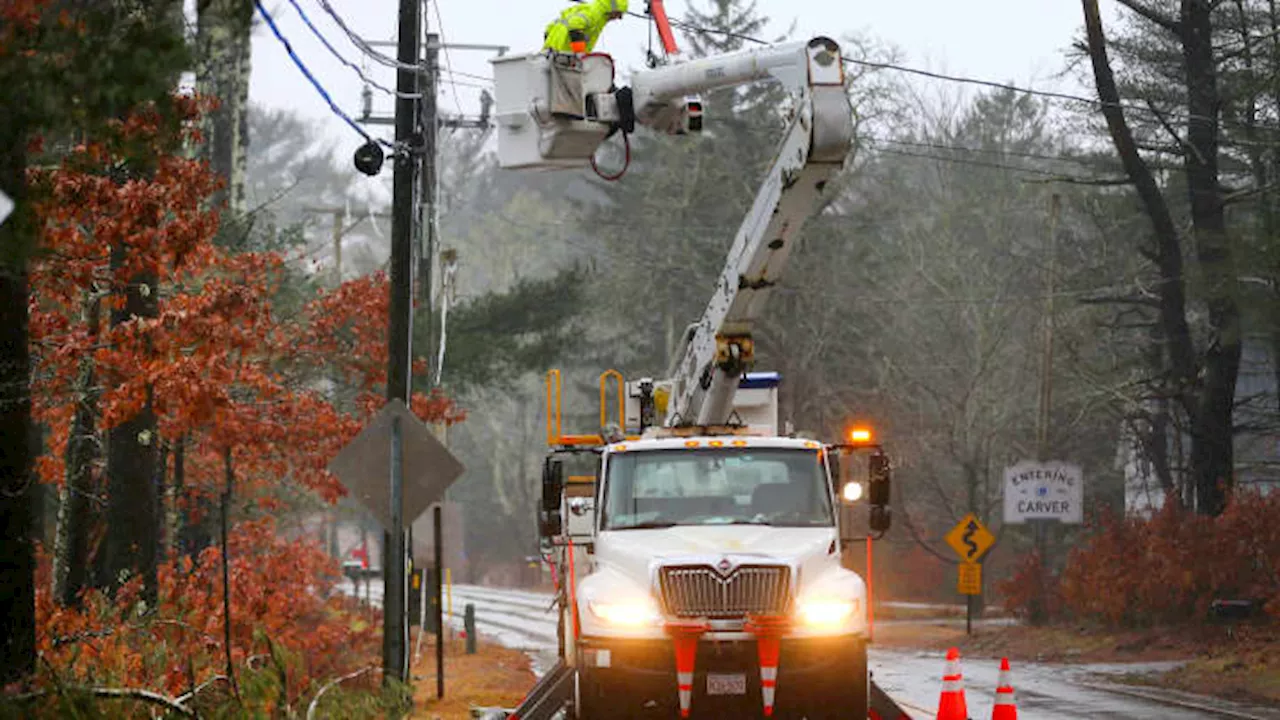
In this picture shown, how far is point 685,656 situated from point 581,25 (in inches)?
284

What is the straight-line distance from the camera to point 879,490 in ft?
53.1

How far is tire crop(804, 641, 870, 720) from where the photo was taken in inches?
603

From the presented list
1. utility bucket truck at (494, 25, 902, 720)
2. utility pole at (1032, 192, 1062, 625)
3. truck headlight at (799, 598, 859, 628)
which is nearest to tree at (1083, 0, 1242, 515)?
utility pole at (1032, 192, 1062, 625)

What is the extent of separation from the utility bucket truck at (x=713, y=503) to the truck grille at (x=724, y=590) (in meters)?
0.01

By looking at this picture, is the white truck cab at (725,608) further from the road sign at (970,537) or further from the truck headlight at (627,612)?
the road sign at (970,537)

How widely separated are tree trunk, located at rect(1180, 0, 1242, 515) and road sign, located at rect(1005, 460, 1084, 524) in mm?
2601

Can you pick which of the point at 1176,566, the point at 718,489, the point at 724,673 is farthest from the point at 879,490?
the point at 1176,566

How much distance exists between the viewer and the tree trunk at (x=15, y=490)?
12.9m

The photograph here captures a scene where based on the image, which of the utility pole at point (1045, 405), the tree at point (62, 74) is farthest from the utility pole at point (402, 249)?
the utility pole at point (1045, 405)

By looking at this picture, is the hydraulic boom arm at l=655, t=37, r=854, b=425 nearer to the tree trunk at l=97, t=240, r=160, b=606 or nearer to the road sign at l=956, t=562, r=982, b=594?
the tree trunk at l=97, t=240, r=160, b=606

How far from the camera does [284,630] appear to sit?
84.1ft

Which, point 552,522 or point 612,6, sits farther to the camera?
point 612,6

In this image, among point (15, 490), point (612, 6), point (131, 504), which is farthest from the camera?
point (131, 504)

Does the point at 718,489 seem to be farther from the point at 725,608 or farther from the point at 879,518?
the point at 725,608
